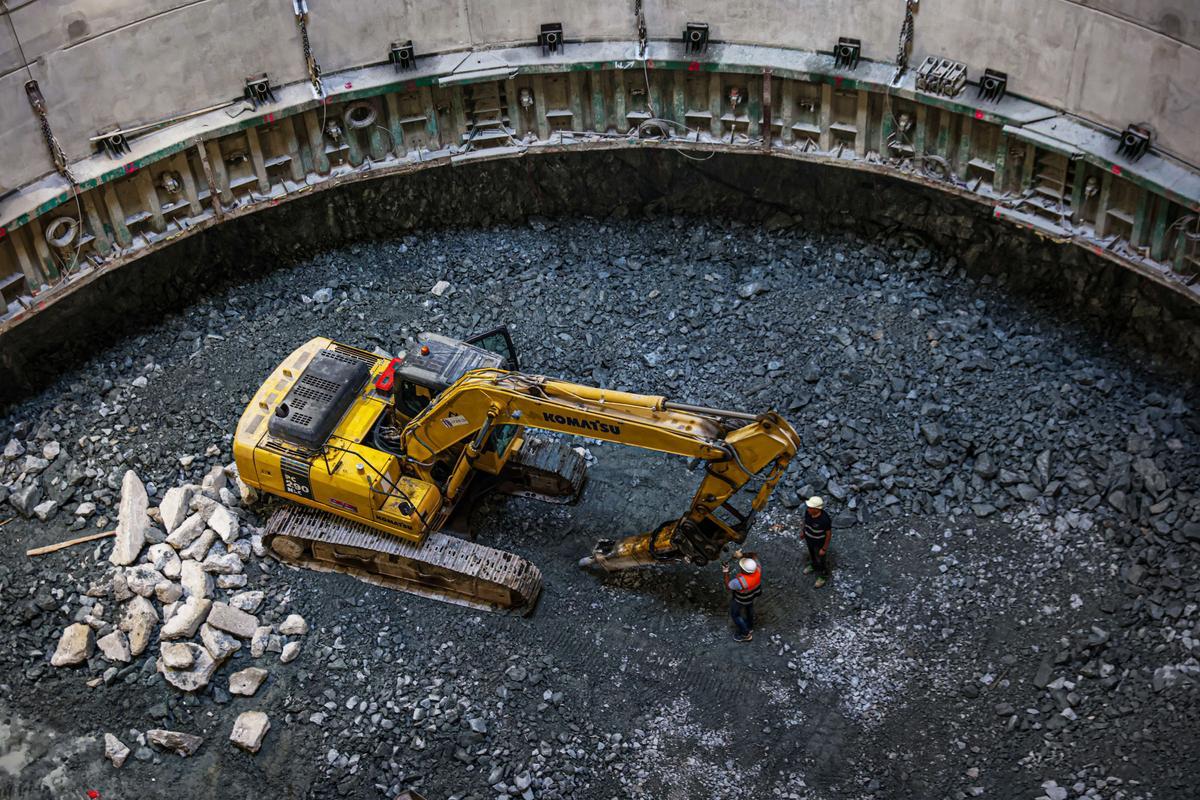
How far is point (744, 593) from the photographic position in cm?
1026

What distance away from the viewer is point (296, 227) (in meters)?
14.7

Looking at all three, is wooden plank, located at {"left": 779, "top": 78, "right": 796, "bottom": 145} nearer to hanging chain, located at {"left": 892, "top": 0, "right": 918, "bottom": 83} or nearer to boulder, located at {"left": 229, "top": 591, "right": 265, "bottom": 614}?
hanging chain, located at {"left": 892, "top": 0, "right": 918, "bottom": 83}

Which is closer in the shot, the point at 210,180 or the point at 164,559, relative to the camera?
the point at 164,559

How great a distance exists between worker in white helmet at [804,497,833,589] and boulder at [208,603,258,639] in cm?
511

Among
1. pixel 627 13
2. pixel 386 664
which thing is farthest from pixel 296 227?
pixel 386 664

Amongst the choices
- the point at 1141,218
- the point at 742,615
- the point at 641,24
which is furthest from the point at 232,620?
the point at 1141,218

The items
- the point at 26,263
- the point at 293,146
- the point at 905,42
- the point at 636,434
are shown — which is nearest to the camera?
the point at 636,434

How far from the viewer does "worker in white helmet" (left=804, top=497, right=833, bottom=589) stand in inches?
419

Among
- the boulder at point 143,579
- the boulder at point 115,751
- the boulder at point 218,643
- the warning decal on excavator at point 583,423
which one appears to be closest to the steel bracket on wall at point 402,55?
the warning decal on excavator at point 583,423

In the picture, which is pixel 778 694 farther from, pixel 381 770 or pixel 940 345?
pixel 940 345

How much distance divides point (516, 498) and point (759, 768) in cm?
373

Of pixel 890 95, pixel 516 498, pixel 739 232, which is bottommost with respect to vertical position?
pixel 516 498

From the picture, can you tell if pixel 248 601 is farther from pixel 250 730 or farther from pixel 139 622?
pixel 250 730

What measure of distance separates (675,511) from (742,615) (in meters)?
1.57
